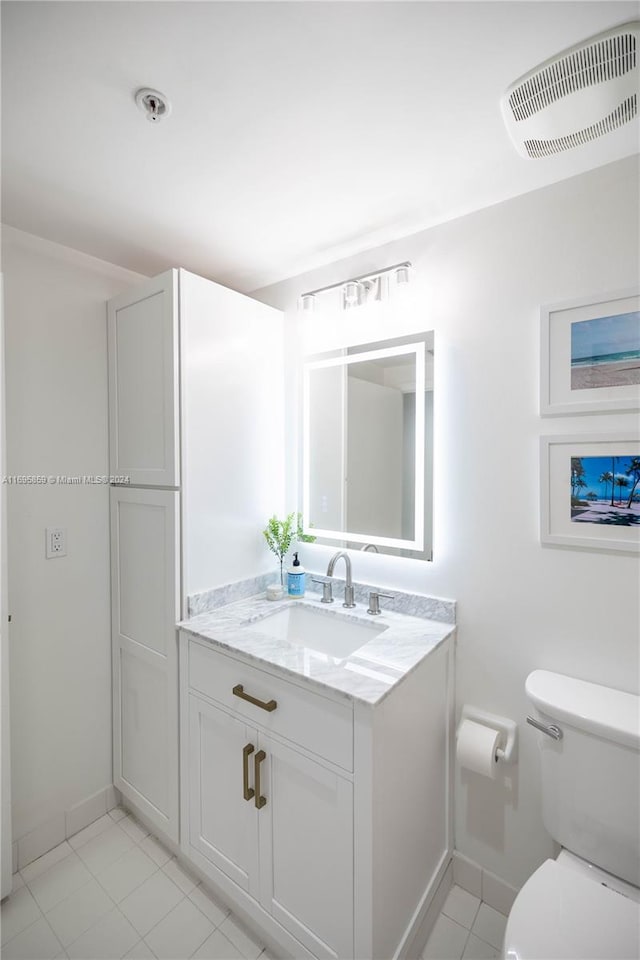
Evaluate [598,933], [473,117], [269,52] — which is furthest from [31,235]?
[598,933]

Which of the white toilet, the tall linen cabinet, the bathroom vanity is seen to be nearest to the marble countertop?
the bathroom vanity

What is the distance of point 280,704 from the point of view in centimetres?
126

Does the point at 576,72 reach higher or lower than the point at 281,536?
higher

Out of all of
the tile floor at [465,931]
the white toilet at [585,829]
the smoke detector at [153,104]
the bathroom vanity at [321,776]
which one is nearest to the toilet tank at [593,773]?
the white toilet at [585,829]

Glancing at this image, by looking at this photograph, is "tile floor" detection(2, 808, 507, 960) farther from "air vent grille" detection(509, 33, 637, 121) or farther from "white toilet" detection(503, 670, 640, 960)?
"air vent grille" detection(509, 33, 637, 121)

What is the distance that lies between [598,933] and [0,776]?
178cm

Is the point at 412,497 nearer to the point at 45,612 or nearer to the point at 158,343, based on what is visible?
the point at 158,343

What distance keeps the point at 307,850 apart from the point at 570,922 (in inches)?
25.2

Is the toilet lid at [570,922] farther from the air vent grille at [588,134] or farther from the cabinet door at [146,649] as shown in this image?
the air vent grille at [588,134]

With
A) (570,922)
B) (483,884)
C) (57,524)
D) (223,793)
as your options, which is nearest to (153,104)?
(57,524)

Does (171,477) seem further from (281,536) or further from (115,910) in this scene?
(115,910)

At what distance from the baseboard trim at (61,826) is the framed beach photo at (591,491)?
2.07 m

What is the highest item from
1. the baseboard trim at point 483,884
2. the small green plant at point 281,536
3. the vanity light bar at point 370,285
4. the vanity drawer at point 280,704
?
the vanity light bar at point 370,285

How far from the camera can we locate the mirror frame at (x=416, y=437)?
160cm
